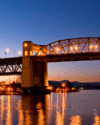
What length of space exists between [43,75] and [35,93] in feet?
36.5

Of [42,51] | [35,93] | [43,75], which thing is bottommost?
[35,93]

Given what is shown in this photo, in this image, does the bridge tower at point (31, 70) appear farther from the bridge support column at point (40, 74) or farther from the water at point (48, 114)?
the water at point (48, 114)

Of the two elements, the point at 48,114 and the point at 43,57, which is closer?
the point at 48,114

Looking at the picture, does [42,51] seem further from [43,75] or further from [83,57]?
[83,57]

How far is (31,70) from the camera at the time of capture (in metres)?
114

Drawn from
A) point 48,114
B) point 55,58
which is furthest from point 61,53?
point 48,114

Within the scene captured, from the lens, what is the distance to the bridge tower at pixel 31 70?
372ft

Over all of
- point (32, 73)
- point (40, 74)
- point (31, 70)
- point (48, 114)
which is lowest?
point (48, 114)

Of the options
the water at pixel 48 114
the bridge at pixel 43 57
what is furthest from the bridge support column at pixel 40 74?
the water at pixel 48 114

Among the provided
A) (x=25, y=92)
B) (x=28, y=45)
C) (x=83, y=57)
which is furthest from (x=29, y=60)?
(x=83, y=57)

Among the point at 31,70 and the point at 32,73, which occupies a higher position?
the point at 31,70

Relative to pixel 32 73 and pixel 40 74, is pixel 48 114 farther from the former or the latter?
pixel 40 74

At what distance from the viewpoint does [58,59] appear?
112000 millimetres

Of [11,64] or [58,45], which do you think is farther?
[11,64]
